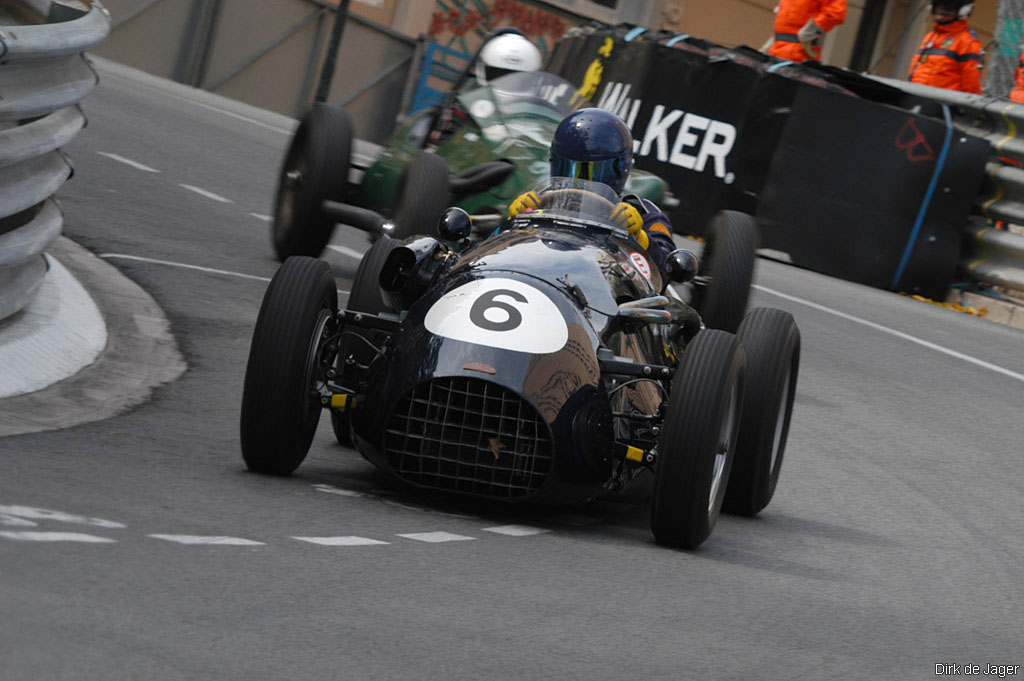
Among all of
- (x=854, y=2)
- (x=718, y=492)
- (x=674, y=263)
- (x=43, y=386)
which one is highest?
(x=854, y=2)

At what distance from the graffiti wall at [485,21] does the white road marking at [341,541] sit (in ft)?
75.7

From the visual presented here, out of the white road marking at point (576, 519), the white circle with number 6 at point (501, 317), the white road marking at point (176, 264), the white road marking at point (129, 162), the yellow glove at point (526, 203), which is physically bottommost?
the white road marking at point (176, 264)

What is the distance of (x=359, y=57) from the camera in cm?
2544

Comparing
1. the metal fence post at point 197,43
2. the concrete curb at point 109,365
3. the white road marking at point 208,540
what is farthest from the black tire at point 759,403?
the metal fence post at point 197,43

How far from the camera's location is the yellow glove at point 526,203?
6.85 m

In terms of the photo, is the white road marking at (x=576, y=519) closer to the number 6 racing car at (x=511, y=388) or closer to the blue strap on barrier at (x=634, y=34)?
the number 6 racing car at (x=511, y=388)

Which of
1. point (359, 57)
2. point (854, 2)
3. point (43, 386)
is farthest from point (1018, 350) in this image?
point (854, 2)

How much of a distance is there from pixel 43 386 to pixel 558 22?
23.8m

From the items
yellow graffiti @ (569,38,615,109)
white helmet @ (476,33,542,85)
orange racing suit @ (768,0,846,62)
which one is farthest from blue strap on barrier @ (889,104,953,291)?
white helmet @ (476,33,542,85)

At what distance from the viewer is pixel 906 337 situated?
11.8 m

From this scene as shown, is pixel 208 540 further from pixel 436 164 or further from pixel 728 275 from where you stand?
pixel 436 164

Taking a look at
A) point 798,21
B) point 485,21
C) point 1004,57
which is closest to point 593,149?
point 1004,57

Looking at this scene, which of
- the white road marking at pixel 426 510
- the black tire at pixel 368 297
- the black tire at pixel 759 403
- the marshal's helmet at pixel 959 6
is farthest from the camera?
the marshal's helmet at pixel 959 6

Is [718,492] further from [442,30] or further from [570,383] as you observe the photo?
[442,30]
